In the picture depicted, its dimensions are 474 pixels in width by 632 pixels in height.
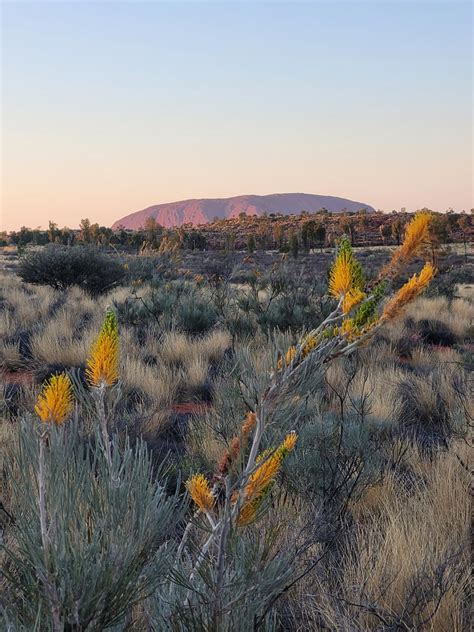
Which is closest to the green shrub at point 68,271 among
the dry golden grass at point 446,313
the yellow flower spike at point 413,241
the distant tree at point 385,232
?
the dry golden grass at point 446,313

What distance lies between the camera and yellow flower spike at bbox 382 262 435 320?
1479mm

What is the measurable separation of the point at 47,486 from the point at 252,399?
0.56 metres

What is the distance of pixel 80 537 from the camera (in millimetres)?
1602

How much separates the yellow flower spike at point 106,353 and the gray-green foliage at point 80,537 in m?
0.15

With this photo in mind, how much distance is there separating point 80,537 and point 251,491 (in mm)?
471

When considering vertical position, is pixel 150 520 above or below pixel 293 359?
below

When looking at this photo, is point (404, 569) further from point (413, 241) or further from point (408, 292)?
point (413, 241)

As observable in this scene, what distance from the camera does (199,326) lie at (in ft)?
38.1

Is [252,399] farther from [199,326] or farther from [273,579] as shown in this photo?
[199,326]

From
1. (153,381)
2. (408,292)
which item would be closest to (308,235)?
(153,381)

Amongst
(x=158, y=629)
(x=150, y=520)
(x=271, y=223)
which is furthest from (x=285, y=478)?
(x=271, y=223)

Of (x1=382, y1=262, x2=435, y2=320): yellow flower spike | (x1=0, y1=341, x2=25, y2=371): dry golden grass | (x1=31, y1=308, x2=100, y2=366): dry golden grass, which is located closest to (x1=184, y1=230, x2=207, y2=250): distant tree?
(x1=31, y1=308, x2=100, y2=366): dry golden grass

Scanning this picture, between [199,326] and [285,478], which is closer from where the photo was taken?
[285,478]

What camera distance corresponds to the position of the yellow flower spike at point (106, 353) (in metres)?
1.48
